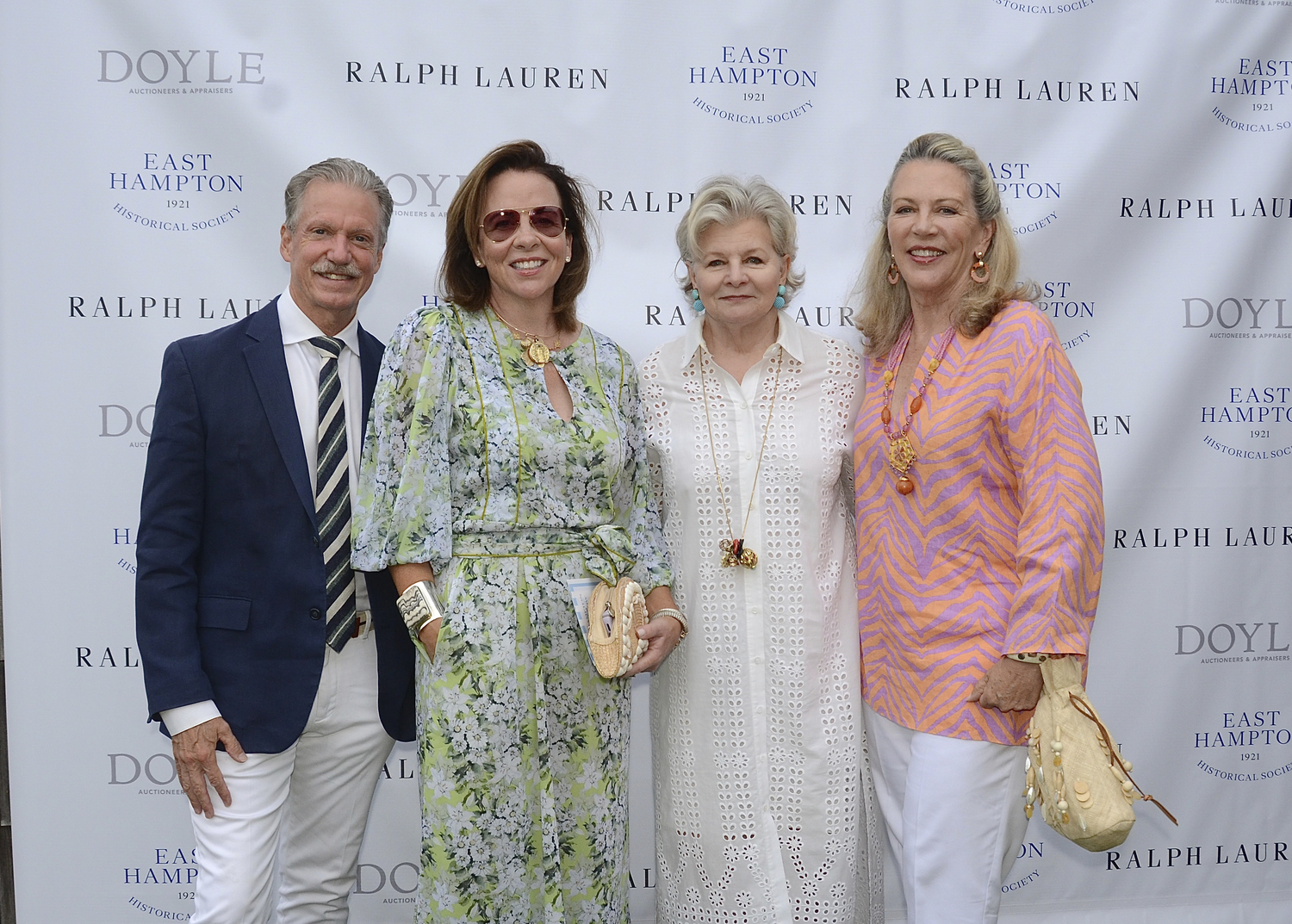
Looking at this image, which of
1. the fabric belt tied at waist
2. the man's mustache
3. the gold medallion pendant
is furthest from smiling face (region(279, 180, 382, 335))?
the fabric belt tied at waist

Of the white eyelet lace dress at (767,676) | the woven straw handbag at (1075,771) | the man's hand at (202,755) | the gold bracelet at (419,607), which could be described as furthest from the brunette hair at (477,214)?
the woven straw handbag at (1075,771)

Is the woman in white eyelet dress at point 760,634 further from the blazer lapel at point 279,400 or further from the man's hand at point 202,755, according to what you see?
the man's hand at point 202,755

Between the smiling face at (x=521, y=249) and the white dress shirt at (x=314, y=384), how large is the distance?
38 cm

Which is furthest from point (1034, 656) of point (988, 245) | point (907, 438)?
point (988, 245)

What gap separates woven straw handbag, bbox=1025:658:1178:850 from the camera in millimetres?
1732

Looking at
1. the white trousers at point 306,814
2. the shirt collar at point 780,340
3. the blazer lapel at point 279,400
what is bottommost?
the white trousers at point 306,814

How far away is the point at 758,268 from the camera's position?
Result: 2.28m

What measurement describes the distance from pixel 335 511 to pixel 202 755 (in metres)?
0.57

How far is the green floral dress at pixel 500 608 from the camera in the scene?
6.35 ft

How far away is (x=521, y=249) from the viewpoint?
2117mm

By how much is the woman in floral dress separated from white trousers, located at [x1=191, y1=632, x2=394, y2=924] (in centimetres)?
26

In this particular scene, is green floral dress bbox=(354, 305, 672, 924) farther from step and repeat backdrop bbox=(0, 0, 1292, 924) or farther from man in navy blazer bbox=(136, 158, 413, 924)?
step and repeat backdrop bbox=(0, 0, 1292, 924)

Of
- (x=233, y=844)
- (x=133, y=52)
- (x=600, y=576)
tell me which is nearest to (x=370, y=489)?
(x=600, y=576)

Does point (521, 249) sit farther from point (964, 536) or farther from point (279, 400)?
point (964, 536)
